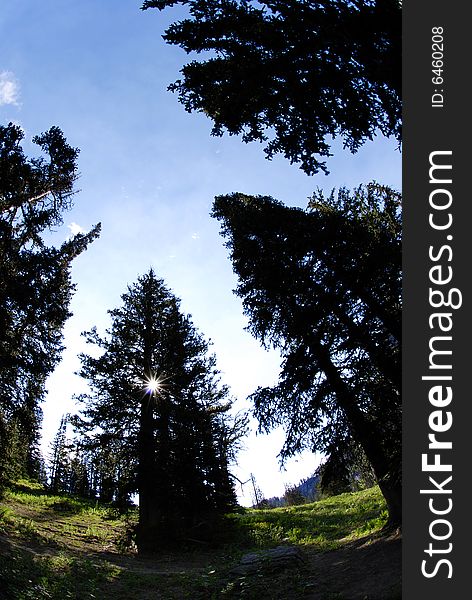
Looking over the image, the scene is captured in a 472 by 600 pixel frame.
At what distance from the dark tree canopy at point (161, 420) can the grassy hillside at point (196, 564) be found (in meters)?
1.78

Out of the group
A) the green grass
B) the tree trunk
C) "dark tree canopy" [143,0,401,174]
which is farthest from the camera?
the green grass

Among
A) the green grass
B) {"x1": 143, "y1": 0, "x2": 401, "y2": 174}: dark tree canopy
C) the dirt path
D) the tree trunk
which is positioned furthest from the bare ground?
{"x1": 143, "y1": 0, "x2": 401, "y2": 174}: dark tree canopy

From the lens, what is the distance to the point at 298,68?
7160 millimetres

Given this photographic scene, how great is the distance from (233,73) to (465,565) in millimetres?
8182

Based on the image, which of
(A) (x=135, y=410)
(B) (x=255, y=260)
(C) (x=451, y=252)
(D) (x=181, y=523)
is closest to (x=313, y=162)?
(C) (x=451, y=252)

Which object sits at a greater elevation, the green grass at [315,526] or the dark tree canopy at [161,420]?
the dark tree canopy at [161,420]

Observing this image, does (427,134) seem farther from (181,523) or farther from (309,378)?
(181,523)

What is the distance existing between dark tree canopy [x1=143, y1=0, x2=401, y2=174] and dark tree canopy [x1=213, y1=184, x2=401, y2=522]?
4.39 m

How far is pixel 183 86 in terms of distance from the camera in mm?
7676

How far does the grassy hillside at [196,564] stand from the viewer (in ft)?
25.9

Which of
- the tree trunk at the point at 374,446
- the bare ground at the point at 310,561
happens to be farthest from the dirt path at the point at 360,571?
the tree trunk at the point at 374,446

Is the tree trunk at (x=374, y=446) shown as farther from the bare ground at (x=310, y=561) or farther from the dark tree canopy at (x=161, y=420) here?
the dark tree canopy at (x=161, y=420)

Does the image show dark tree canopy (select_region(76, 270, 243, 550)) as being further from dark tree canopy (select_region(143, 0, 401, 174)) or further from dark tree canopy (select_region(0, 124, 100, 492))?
dark tree canopy (select_region(143, 0, 401, 174))

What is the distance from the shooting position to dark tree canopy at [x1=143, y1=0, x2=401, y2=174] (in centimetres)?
659
